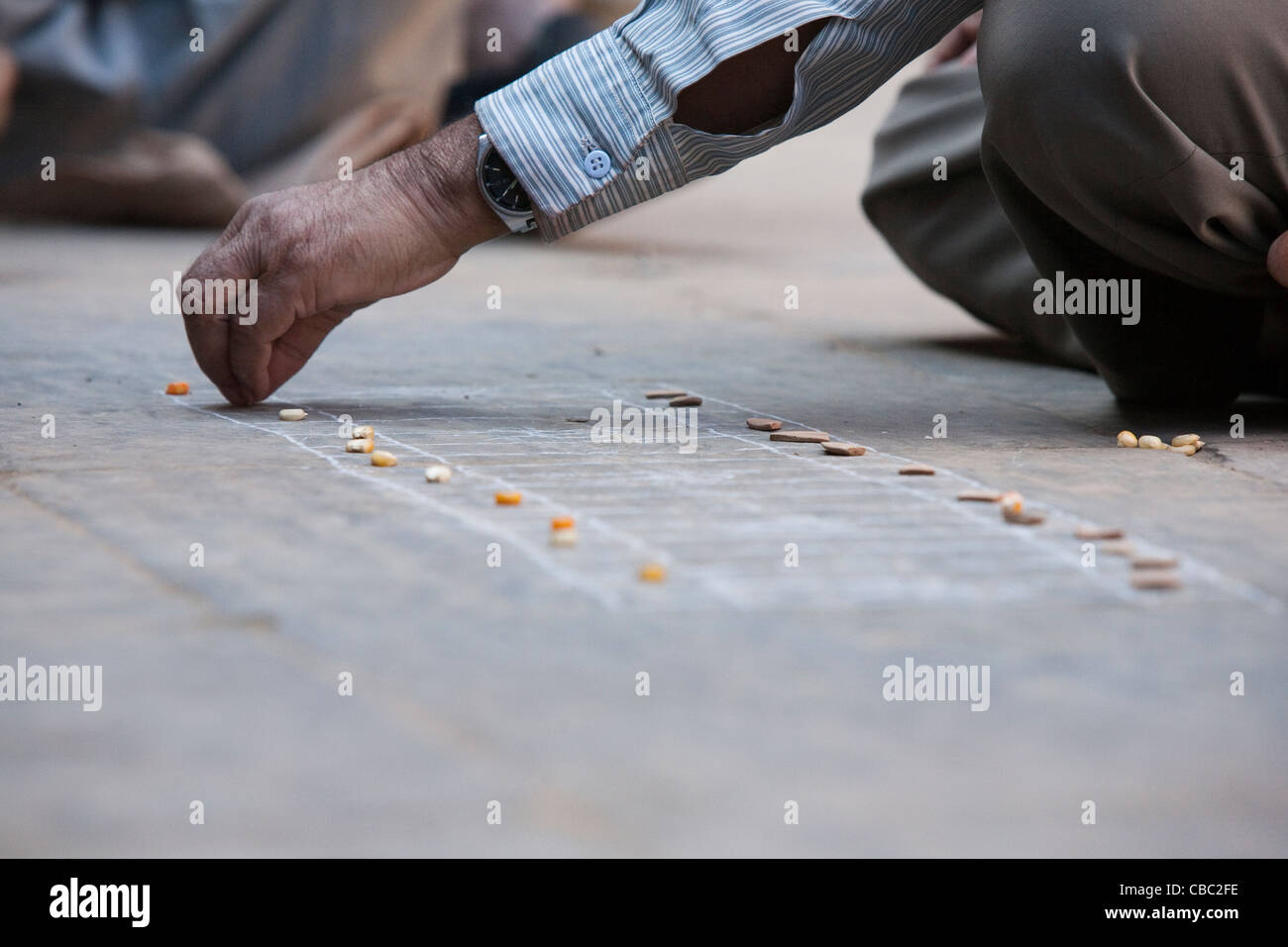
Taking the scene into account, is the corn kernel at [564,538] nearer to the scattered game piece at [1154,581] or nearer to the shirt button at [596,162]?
the scattered game piece at [1154,581]

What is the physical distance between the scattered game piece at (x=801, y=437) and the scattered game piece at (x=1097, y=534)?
455mm

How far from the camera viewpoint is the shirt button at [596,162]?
185 centimetres

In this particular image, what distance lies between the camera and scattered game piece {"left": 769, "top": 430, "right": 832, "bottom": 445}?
177cm

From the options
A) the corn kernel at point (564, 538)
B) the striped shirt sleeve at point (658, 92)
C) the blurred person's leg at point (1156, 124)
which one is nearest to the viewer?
the corn kernel at point (564, 538)

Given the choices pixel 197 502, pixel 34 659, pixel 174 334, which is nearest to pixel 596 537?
pixel 197 502

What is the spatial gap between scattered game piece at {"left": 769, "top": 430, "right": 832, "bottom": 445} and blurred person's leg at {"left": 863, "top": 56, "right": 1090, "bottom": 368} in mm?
818

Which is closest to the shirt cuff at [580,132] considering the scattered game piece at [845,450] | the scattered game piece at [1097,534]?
the scattered game piece at [845,450]

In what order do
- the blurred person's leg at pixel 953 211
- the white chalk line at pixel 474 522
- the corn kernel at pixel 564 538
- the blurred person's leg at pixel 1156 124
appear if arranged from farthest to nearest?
the blurred person's leg at pixel 953 211, the blurred person's leg at pixel 1156 124, the corn kernel at pixel 564 538, the white chalk line at pixel 474 522

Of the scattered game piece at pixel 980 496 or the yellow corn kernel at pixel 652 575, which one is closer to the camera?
the yellow corn kernel at pixel 652 575

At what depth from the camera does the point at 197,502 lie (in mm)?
1422

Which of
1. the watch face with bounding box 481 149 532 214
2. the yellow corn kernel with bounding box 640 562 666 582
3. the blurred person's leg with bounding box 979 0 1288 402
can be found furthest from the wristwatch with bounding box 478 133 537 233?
the yellow corn kernel with bounding box 640 562 666 582

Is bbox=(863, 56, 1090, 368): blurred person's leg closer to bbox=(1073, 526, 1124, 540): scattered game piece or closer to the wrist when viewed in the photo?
the wrist

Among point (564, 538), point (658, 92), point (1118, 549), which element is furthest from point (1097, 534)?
point (658, 92)

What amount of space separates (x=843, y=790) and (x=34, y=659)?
51cm
